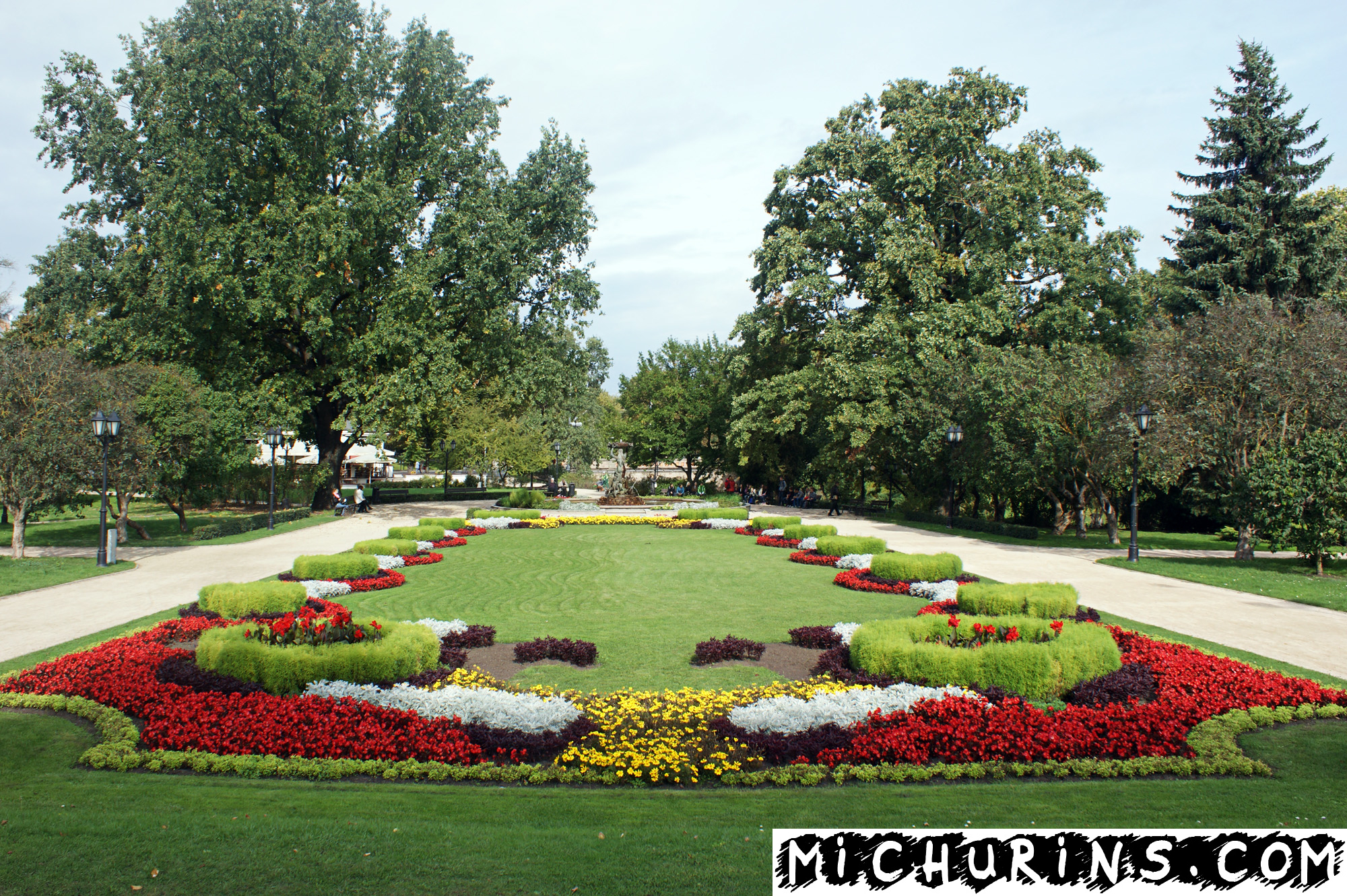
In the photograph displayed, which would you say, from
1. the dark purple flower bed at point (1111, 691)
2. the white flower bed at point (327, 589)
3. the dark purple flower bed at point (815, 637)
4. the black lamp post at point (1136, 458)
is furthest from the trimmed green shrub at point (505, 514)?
A: the dark purple flower bed at point (1111, 691)

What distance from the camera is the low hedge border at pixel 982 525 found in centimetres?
2598

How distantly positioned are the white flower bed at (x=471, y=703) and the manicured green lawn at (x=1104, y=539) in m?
19.6

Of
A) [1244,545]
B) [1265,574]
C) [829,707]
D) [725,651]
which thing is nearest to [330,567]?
[725,651]

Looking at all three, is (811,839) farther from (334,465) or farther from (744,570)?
(334,465)

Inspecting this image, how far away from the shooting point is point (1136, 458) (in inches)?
742

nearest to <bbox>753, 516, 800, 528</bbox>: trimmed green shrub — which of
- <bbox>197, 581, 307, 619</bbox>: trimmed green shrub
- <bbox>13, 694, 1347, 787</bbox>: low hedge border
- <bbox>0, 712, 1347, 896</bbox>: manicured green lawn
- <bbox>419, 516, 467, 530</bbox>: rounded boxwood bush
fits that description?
<bbox>419, 516, 467, 530</bbox>: rounded boxwood bush

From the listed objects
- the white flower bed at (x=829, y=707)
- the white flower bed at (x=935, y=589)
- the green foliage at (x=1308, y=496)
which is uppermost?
the green foliage at (x=1308, y=496)

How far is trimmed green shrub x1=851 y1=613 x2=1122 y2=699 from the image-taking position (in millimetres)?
7945

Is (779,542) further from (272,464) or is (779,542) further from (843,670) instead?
(272,464)

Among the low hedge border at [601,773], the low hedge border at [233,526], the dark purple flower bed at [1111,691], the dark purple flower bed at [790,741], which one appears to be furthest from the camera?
the low hedge border at [233,526]

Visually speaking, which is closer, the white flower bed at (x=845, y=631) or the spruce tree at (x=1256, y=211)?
the white flower bed at (x=845, y=631)

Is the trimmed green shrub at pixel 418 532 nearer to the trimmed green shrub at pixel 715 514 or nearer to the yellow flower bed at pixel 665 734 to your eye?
the trimmed green shrub at pixel 715 514

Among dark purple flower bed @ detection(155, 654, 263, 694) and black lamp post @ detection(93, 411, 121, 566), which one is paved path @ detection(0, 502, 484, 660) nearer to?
black lamp post @ detection(93, 411, 121, 566)

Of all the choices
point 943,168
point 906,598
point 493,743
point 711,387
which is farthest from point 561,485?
point 493,743
